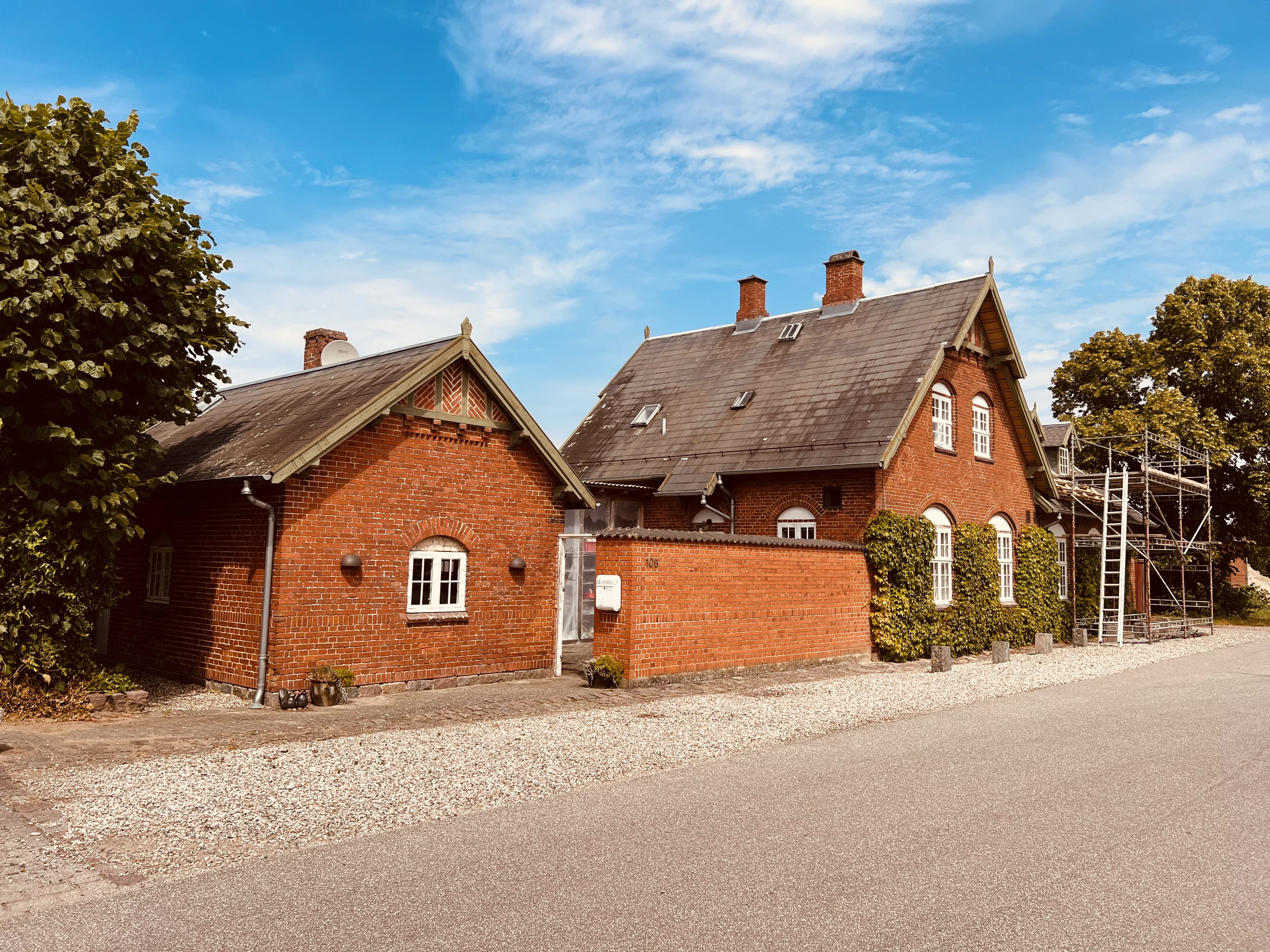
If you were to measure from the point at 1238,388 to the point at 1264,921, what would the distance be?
33326 mm

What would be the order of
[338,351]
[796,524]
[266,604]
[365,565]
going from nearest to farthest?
[266,604] < [365,565] < [338,351] < [796,524]

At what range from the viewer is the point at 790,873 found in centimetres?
541

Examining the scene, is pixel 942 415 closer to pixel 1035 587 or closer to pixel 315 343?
pixel 1035 587

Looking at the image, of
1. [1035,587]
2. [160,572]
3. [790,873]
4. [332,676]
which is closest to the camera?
[790,873]

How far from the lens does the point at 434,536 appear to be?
1356 centimetres

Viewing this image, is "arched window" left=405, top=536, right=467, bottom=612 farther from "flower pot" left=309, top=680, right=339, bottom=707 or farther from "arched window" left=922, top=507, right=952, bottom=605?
"arched window" left=922, top=507, right=952, bottom=605

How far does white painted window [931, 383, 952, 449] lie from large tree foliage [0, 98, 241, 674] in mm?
15016

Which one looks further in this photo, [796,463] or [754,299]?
[754,299]

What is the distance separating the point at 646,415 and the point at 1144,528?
17.3 meters

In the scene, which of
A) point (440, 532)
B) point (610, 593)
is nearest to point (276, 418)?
point (440, 532)

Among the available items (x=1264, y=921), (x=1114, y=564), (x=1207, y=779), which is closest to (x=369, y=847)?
(x=1264, y=921)

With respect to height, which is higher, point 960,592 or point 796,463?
point 796,463

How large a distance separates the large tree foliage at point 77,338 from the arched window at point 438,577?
3.58 metres

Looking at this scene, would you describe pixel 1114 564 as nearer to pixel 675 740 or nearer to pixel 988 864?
pixel 675 740
